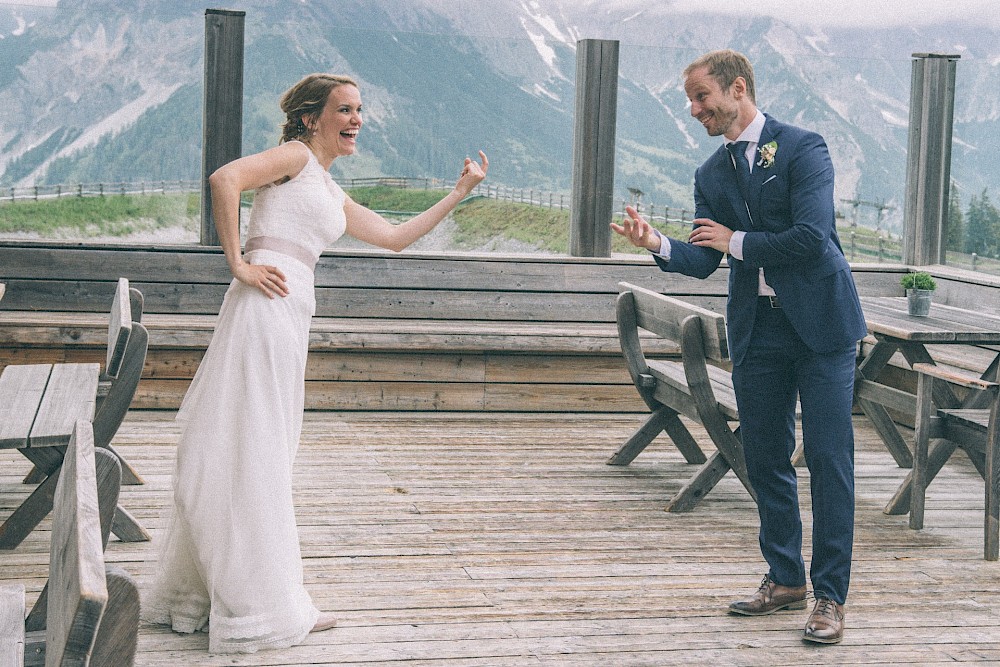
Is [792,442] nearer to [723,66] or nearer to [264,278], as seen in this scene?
[723,66]

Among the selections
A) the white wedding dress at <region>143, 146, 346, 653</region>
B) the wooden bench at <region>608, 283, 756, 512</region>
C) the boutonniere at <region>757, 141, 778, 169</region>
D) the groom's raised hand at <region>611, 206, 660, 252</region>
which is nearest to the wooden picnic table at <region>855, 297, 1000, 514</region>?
the wooden bench at <region>608, 283, 756, 512</region>

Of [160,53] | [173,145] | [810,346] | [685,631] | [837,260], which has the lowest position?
[685,631]

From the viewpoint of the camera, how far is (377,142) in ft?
24.0

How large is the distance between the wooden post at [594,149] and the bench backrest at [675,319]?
172cm

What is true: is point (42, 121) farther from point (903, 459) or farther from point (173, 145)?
point (903, 459)

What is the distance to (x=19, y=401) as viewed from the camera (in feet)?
12.7

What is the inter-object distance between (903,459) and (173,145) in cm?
434

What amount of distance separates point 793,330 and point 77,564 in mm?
2514

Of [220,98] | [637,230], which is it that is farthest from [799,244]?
[220,98]

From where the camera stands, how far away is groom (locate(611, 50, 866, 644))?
342cm

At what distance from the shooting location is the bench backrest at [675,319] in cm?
452

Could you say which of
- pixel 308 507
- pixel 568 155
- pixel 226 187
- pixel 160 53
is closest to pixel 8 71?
pixel 160 53

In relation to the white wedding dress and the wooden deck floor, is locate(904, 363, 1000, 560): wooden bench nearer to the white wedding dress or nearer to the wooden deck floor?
the wooden deck floor

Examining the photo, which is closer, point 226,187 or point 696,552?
point 226,187
